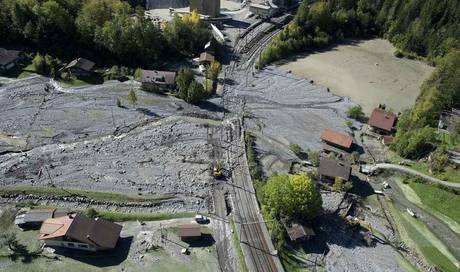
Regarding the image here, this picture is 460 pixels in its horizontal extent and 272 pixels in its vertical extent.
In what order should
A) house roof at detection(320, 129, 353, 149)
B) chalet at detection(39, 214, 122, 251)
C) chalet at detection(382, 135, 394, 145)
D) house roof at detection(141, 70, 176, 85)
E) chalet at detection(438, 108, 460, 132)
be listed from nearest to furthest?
chalet at detection(39, 214, 122, 251) < house roof at detection(320, 129, 353, 149) < chalet at detection(438, 108, 460, 132) < chalet at detection(382, 135, 394, 145) < house roof at detection(141, 70, 176, 85)

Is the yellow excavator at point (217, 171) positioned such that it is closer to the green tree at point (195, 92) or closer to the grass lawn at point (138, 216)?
the grass lawn at point (138, 216)

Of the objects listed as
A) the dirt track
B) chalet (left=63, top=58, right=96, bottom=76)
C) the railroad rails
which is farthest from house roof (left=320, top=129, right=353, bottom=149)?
chalet (left=63, top=58, right=96, bottom=76)

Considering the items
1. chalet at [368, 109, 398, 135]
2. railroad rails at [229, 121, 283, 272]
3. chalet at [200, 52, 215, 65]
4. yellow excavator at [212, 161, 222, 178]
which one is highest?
chalet at [200, 52, 215, 65]

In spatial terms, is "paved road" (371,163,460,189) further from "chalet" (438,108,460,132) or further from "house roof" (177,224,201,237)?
"house roof" (177,224,201,237)

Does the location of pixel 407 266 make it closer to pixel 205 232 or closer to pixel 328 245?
Result: pixel 328 245

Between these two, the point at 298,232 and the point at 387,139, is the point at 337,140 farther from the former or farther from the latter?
the point at 298,232

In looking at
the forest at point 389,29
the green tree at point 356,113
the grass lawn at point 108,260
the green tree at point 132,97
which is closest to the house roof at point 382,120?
the green tree at point 356,113

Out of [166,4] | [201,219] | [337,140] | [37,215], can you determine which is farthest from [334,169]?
[166,4]
